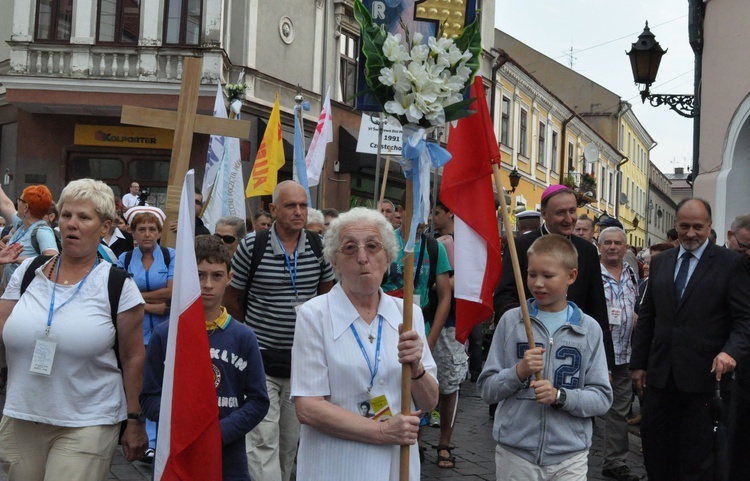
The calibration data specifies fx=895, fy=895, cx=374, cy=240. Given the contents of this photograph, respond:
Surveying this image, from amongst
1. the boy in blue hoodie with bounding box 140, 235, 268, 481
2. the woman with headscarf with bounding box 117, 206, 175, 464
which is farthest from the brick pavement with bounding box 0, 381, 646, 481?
the boy in blue hoodie with bounding box 140, 235, 268, 481

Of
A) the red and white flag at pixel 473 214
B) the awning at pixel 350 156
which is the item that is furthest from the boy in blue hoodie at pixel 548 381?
the awning at pixel 350 156

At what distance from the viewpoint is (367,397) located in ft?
11.0

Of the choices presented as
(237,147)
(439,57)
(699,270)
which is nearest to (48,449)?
(439,57)

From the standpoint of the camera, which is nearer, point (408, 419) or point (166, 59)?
point (408, 419)

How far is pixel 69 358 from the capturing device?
12.7ft

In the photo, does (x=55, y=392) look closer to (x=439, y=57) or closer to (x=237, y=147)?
(x=439, y=57)

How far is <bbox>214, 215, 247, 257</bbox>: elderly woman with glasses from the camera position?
7.88 meters

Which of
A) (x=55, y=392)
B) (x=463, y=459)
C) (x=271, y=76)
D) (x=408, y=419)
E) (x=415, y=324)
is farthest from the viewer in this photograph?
(x=271, y=76)

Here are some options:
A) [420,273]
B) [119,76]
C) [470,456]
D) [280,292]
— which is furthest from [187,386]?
[119,76]

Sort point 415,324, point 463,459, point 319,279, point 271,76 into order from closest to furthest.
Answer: point 415,324 → point 319,279 → point 463,459 → point 271,76

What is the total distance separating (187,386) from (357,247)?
909 mm

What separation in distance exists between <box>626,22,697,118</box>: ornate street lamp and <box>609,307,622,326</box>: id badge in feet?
13.6

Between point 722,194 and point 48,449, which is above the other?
point 722,194

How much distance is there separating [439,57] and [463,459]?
4.79 meters
